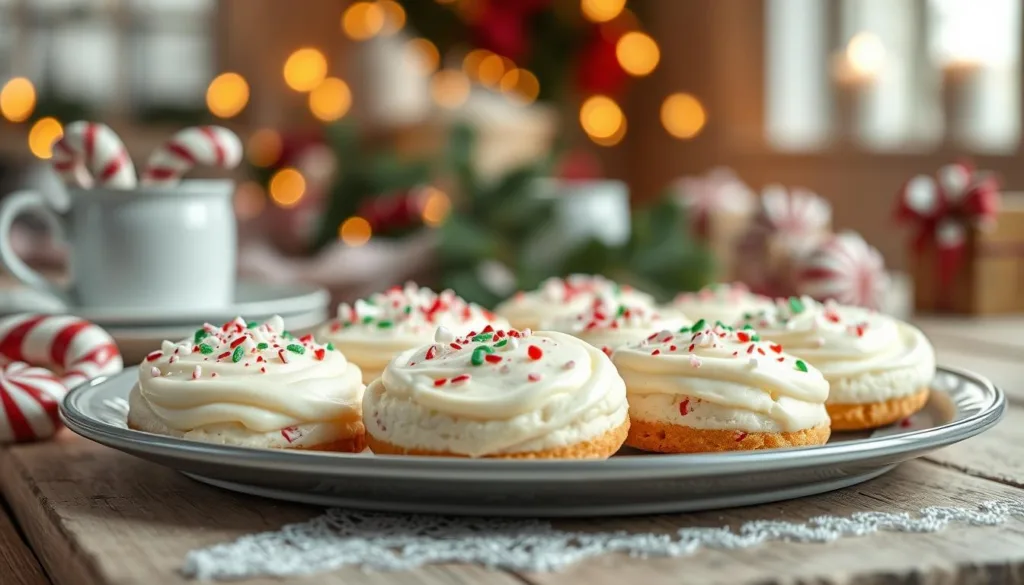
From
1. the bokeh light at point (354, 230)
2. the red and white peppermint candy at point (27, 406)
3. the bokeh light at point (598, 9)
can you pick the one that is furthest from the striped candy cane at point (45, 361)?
the bokeh light at point (598, 9)

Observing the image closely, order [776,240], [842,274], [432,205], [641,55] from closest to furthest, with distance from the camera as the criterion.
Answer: [842,274] < [776,240] < [432,205] < [641,55]

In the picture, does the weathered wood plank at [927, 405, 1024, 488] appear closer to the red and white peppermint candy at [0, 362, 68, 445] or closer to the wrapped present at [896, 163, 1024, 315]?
the red and white peppermint candy at [0, 362, 68, 445]

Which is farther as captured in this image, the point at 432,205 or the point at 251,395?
the point at 432,205

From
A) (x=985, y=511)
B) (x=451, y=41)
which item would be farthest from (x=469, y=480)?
(x=451, y=41)

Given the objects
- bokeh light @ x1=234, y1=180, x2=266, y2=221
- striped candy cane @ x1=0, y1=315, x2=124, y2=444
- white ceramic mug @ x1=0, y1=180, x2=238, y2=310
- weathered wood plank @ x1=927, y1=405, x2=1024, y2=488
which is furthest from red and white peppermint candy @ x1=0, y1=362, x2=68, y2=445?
bokeh light @ x1=234, y1=180, x2=266, y2=221

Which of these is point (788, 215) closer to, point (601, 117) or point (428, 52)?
point (428, 52)

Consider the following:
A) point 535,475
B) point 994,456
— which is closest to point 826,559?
point 535,475

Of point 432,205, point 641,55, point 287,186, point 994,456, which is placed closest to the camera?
point 994,456
